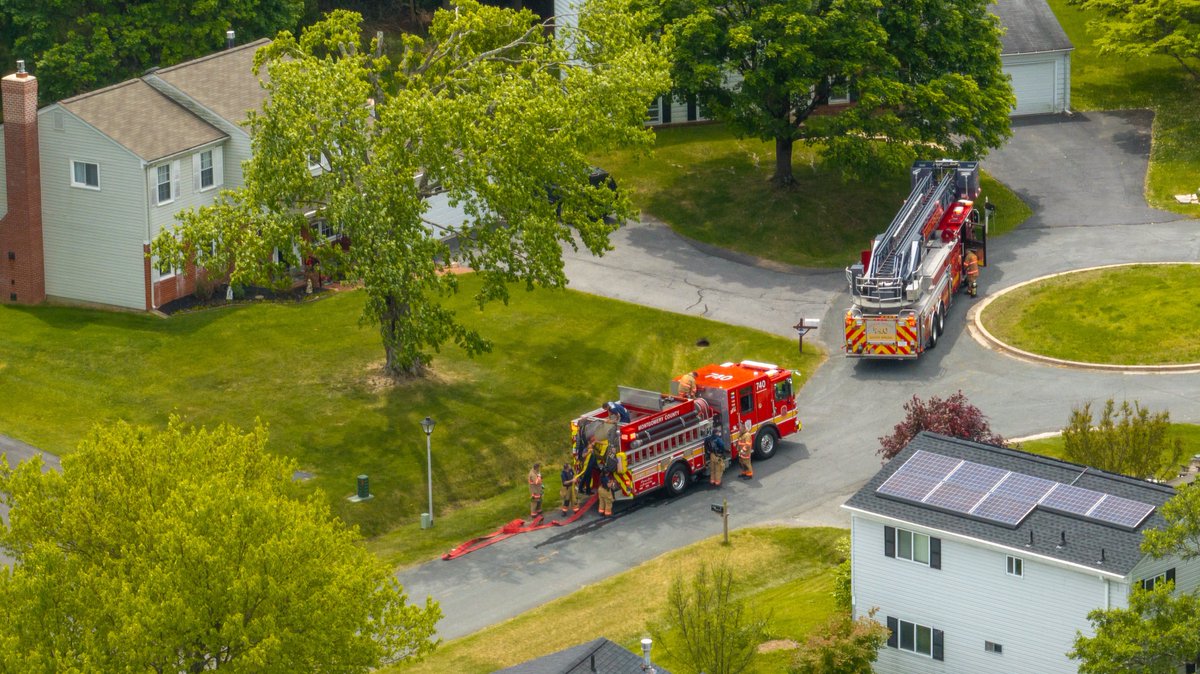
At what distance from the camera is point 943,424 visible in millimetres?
56938

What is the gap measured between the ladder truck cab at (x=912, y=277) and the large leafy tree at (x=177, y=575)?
25367 millimetres

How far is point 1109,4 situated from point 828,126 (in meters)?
18.4

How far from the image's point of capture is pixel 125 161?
69812 mm

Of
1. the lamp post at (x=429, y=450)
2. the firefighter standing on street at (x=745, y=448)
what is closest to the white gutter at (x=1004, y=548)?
the firefighter standing on street at (x=745, y=448)

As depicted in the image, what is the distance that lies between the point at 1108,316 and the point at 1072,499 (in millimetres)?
23047

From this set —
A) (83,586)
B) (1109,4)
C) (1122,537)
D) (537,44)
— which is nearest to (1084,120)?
(1109,4)

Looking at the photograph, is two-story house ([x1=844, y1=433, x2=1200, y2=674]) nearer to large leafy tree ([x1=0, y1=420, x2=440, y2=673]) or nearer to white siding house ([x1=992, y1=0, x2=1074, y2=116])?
large leafy tree ([x1=0, y1=420, x2=440, y2=673])

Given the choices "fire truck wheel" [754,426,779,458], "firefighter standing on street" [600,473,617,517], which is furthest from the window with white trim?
"fire truck wheel" [754,426,779,458]

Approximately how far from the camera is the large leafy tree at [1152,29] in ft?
283

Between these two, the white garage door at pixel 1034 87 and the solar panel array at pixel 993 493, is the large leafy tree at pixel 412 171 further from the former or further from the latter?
the white garage door at pixel 1034 87

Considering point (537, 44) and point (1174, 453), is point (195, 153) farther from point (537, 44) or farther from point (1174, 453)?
point (1174, 453)

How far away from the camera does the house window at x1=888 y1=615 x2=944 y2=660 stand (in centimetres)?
4906

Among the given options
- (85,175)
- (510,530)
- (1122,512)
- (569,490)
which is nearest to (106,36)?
(85,175)

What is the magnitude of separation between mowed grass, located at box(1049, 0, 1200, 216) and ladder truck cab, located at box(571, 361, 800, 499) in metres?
24.1
